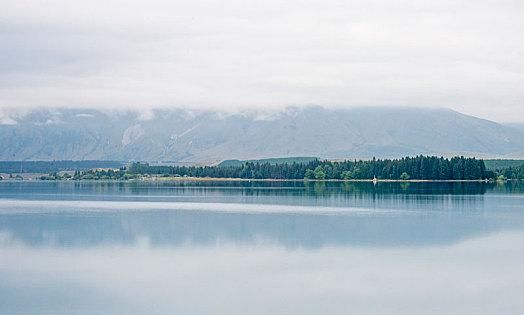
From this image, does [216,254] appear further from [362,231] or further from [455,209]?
[455,209]

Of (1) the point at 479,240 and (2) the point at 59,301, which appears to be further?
(1) the point at 479,240

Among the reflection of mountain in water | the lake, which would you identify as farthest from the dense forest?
the lake

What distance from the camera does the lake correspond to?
28.9 meters

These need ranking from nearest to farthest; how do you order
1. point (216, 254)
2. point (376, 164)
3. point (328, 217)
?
point (216, 254) → point (328, 217) → point (376, 164)

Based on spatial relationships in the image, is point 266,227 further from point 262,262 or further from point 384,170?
point 384,170

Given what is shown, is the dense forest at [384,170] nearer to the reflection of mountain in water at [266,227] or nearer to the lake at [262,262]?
the reflection of mountain in water at [266,227]

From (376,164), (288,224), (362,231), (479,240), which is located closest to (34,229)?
(288,224)

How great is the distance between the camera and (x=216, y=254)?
41.1m

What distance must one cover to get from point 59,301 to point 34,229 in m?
25.5

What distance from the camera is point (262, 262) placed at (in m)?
38.3

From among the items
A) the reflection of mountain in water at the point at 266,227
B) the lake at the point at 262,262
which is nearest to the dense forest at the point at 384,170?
the reflection of mountain in water at the point at 266,227

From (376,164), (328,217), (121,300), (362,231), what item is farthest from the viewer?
(376,164)

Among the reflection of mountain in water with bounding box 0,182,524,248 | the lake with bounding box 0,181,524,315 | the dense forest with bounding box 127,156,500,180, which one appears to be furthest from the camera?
the dense forest with bounding box 127,156,500,180

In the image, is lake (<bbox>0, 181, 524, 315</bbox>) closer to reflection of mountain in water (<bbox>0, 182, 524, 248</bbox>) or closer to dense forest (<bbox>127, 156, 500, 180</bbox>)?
reflection of mountain in water (<bbox>0, 182, 524, 248</bbox>)
